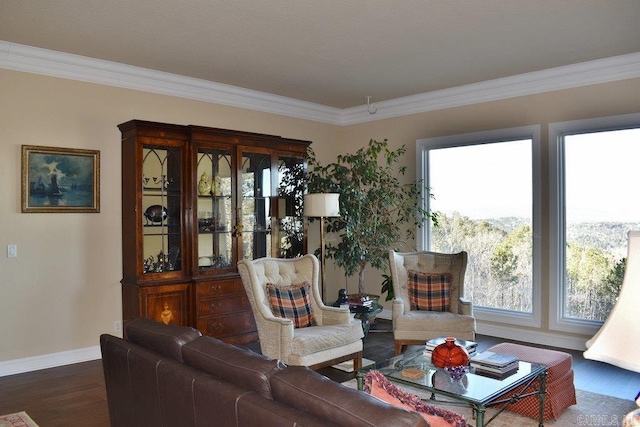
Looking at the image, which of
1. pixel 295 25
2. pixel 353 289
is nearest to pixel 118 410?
pixel 295 25

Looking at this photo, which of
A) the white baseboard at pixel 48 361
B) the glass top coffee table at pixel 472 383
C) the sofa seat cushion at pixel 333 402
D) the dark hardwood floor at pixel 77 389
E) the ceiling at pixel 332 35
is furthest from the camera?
the white baseboard at pixel 48 361

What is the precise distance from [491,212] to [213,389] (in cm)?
467

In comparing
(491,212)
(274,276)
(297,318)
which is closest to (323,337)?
(297,318)

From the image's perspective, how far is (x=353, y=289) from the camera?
7102 millimetres

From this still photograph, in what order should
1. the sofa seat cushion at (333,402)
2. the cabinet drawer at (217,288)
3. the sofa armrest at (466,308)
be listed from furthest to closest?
1. the cabinet drawer at (217,288)
2. the sofa armrest at (466,308)
3. the sofa seat cushion at (333,402)

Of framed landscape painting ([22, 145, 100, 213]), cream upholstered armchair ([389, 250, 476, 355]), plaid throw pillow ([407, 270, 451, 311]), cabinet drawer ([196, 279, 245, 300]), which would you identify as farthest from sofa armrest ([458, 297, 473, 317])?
framed landscape painting ([22, 145, 100, 213])

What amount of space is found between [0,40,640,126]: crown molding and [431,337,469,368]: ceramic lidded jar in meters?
3.37

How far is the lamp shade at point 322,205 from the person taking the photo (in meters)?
5.36

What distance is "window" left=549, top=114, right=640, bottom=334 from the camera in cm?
486

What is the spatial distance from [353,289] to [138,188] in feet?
11.5

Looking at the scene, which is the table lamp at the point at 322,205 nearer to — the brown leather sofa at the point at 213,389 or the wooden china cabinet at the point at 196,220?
the wooden china cabinet at the point at 196,220

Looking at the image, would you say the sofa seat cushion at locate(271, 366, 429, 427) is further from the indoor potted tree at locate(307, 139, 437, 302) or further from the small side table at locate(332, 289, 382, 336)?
the indoor potted tree at locate(307, 139, 437, 302)

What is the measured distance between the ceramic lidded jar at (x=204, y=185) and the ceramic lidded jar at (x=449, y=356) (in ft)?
9.71

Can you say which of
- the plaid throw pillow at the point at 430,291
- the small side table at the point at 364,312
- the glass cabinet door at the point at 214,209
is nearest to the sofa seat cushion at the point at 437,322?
the plaid throw pillow at the point at 430,291
